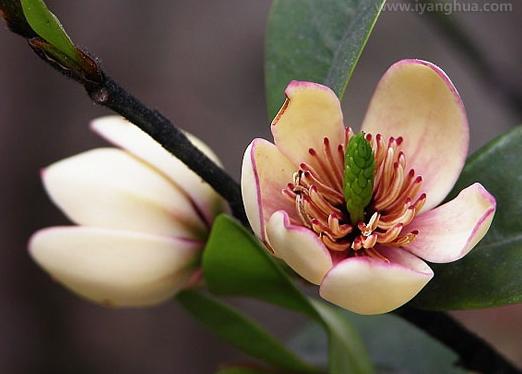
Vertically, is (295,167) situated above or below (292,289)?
above

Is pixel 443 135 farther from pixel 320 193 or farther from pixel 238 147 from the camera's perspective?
pixel 238 147

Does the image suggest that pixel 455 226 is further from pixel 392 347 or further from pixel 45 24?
pixel 392 347

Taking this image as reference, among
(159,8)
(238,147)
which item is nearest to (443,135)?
(238,147)

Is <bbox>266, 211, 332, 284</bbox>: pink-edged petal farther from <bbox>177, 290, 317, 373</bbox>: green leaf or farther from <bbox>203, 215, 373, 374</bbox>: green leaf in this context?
<bbox>177, 290, 317, 373</bbox>: green leaf

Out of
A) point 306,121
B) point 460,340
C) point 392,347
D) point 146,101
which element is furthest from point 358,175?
point 146,101

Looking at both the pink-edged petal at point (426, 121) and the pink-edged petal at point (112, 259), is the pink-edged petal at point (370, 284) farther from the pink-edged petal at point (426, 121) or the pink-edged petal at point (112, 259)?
the pink-edged petal at point (112, 259)

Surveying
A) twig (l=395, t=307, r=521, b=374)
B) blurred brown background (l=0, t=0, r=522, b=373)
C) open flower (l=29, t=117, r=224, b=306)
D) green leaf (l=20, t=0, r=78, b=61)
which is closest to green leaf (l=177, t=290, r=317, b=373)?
open flower (l=29, t=117, r=224, b=306)

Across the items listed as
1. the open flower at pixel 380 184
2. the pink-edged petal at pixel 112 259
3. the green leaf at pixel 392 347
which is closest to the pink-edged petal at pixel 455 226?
the open flower at pixel 380 184

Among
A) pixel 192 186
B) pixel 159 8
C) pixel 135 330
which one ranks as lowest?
pixel 135 330
